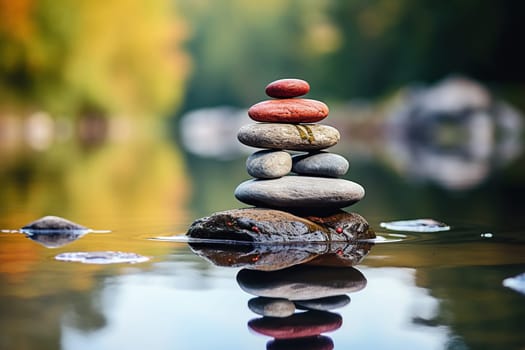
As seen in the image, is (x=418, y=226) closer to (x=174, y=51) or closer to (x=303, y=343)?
(x=303, y=343)

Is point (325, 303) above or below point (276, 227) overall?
below

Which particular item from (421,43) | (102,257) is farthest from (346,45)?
(102,257)

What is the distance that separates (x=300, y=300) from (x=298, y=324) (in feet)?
2.06

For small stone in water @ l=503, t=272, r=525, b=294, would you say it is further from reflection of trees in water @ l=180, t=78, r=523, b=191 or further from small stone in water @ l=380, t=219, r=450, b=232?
reflection of trees in water @ l=180, t=78, r=523, b=191

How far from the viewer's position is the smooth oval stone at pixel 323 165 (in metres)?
8.37

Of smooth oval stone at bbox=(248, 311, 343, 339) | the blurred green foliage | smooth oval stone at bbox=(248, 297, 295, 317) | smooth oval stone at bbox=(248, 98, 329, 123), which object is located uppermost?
the blurred green foliage

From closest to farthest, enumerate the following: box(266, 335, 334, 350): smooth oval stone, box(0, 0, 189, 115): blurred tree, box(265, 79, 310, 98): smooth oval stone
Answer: box(266, 335, 334, 350): smooth oval stone < box(265, 79, 310, 98): smooth oval stone < box(0, 0, 189, 115): blurred tree

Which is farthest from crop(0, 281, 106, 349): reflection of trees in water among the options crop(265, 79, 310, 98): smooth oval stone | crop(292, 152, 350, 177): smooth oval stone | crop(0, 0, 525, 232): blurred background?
crop(0, 0, 525, 232): blurred background

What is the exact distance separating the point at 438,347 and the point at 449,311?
2.68ft

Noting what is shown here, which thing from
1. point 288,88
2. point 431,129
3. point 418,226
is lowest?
point 418,226

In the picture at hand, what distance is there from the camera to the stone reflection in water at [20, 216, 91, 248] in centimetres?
823

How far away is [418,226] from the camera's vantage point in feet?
30.4

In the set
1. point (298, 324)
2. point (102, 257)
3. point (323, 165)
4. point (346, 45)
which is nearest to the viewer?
point (298, 324)

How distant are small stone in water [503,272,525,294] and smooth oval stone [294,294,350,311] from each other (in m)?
1.02
